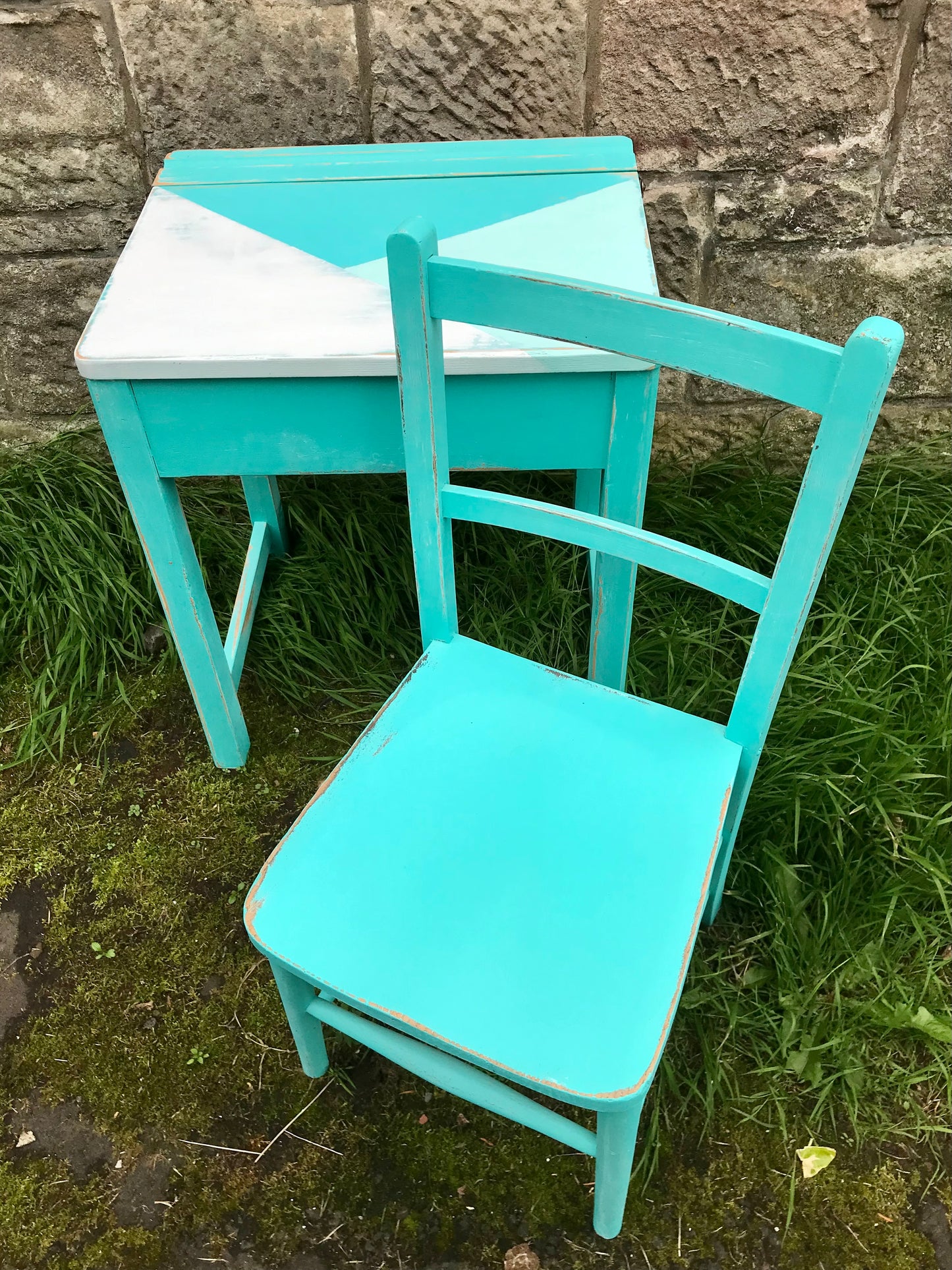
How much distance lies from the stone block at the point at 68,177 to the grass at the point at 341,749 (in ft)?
1.74

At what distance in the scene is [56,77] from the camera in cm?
175

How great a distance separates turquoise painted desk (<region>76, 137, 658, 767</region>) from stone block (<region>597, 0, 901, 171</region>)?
0.93 feet

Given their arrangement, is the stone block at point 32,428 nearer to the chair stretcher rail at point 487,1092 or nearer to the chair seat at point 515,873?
the chair seat at point 515,873

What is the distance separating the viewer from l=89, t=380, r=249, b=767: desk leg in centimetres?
132

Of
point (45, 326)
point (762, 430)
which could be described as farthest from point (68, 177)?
point (762, 430)

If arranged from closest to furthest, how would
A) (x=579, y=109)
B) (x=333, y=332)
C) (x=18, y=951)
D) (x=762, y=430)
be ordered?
(x=333, y=332)
(x=18, y=951)
(x=579, y=109)
(x=762, y=430)

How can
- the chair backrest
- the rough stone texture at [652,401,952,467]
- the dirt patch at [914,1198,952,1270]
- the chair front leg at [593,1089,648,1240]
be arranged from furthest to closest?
1. the rough stone texture at [652,401,952,467]
2. the dirt patch at [914,1198,952,1270]
3. the chair front leg at [593,1089,648,1240]
4. the chair backrest

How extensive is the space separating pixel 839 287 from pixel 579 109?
69 centimetres

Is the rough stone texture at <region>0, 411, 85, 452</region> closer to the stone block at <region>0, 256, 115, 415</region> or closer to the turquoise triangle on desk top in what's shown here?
the stone block at <region>0, 256, 115, 415</region>

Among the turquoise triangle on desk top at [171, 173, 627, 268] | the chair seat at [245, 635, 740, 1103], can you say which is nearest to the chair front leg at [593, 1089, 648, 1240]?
the chair seat at [245, 635, 740, 1103]

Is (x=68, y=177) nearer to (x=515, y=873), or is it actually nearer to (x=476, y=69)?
(x=476, y=69)

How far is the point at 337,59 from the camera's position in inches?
67.6

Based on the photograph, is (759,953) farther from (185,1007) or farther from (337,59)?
(337,59)

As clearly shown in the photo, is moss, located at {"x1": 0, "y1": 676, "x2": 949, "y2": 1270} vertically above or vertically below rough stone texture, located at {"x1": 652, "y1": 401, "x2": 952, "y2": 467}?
below
